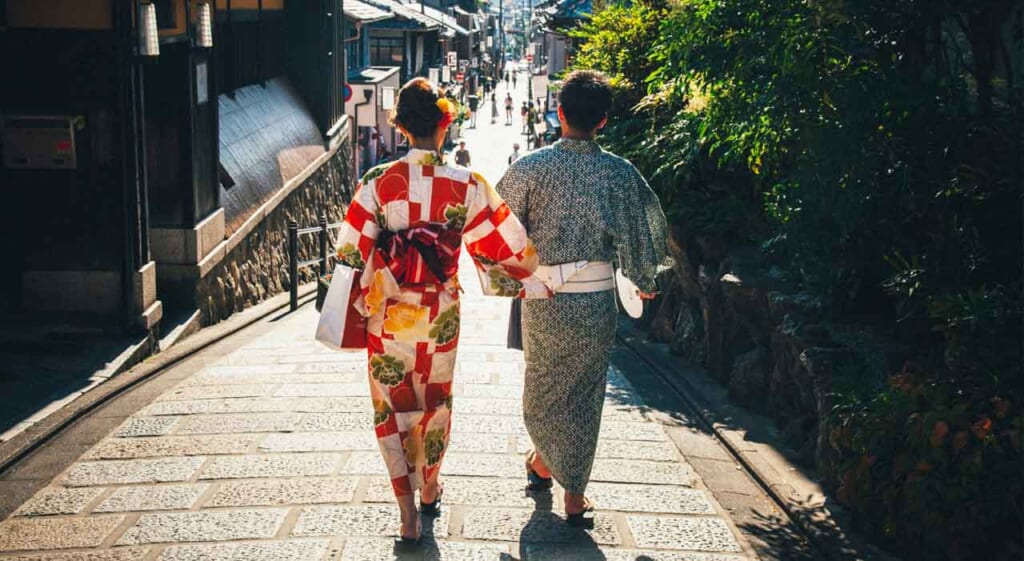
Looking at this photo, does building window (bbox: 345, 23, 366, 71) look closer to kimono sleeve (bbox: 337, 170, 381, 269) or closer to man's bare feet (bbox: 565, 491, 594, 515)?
kimono sleeve (bbox: 337, 170, 381, 269)

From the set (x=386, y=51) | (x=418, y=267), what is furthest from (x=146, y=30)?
(x=386, y=51)

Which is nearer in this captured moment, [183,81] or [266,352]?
[266,352]

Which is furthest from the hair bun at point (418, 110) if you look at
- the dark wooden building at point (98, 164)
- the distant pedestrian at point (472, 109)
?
the distant pedestrian at point (472, 109)

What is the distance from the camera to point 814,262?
6.68 m

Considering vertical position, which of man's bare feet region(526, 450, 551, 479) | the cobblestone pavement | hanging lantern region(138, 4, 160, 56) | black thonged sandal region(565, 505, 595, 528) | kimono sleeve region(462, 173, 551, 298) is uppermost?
hanging lantern region(138, 4, 160, 56)

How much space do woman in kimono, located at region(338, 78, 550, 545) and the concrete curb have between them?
8.87ft

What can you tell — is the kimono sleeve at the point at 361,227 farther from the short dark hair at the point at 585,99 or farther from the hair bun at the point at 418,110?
the short dark hair at the point at 585,99

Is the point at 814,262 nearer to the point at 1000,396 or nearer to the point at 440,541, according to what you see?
the point at 1000,396

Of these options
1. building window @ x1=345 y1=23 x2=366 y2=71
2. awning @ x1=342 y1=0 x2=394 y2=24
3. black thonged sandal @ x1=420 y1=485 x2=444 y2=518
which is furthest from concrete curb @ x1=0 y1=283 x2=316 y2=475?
building window @ x1=345 y1=23 x2=366 y2=71

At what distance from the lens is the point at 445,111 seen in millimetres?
5137

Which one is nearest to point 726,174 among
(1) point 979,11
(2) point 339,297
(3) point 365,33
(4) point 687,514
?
(1) point 979,11

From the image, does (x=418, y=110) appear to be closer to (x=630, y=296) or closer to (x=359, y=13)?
(x=630, y=296)

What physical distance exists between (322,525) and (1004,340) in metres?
3.29

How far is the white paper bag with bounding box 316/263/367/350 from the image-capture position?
201 inches
